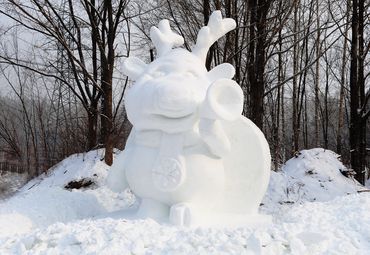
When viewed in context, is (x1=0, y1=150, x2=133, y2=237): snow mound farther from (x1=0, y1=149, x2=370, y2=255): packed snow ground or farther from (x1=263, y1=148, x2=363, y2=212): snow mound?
(x1=263, y1=148, x2=363, y2=212): snow mound

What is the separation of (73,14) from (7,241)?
289 inches

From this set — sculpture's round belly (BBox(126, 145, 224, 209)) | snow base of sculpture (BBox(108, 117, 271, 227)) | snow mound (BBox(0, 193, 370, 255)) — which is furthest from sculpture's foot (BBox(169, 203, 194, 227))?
snow mound (BBox(0, 193, 370, 255))

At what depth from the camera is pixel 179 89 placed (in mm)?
3879

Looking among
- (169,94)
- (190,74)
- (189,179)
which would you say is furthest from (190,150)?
(190,74)

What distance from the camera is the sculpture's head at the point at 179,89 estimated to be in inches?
148

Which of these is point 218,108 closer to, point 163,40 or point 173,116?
point 173,116

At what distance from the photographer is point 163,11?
10.7 m

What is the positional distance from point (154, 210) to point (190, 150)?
0.66 m

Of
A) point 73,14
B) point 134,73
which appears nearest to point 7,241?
point 134,73

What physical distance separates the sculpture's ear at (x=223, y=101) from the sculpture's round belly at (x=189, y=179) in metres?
0.44

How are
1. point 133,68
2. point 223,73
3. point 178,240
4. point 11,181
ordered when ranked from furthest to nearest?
point 11,181, point 133,68, point 223,73, point 178,240

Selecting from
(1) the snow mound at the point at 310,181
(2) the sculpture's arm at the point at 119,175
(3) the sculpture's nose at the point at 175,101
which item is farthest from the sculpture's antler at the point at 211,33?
(1) the snow mound at the point at 310,181

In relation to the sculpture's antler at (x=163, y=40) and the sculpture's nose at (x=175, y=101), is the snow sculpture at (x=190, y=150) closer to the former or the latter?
the sculpture's nose at (x=175, y=101)

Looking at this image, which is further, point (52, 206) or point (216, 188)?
point (52, 206)
